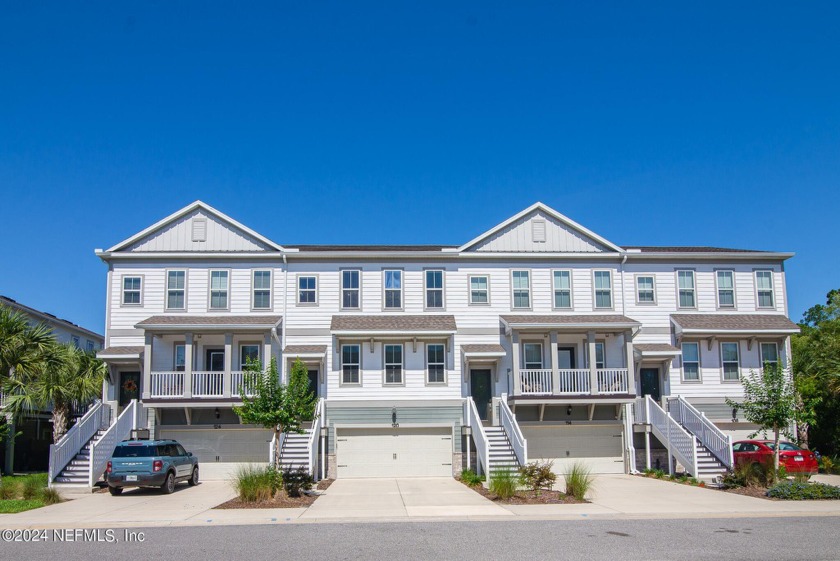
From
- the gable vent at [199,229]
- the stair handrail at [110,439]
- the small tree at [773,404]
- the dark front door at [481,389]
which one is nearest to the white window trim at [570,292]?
the dark front door at [481,389]

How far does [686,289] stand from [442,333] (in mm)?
9966

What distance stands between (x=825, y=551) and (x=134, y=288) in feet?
Answer: 78.2

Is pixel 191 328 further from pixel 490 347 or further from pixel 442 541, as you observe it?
pixel 442 541

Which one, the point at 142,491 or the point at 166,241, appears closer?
the point at 142,491

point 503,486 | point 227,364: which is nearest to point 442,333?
point 227,364

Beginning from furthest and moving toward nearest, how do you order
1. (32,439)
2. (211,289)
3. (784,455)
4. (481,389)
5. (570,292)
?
(32,439), (570,292), (481,389), (211,289), (784,455)

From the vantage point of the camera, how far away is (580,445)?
93.0 feet

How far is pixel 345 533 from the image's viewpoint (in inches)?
559

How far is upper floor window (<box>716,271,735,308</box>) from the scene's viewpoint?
29641 mm

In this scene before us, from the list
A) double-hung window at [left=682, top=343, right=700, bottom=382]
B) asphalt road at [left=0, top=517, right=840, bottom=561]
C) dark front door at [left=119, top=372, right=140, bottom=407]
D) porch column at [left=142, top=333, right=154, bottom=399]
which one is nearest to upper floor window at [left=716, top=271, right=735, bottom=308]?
double-hung window at [left=682, top=343, right=700, bottom=382]

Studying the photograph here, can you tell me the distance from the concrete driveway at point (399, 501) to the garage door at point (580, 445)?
4.13m

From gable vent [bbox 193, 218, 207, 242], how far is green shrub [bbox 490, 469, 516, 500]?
15.2m

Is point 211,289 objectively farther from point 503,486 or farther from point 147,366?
point 503,486

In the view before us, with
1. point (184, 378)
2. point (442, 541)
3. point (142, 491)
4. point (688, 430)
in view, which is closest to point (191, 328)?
point (184, 378)
